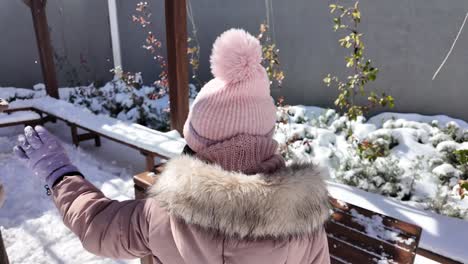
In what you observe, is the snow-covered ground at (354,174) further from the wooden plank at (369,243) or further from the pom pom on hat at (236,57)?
the pom pom on hat at (236,57)

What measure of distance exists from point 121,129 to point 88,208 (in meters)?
3.24

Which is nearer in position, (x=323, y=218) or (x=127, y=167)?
(x=323, y=218)

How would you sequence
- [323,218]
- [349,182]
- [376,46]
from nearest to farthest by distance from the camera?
[323,218] < [349,182] < [376,46]

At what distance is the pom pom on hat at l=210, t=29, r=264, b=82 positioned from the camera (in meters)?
1.03

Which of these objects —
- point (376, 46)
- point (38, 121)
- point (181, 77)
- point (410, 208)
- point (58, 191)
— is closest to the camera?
point (58, 191)

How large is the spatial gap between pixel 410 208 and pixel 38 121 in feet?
17.2

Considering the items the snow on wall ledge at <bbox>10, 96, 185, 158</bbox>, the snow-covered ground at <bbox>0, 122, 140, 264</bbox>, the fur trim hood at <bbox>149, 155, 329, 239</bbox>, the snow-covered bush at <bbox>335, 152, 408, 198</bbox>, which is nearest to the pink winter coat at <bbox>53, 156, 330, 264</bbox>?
→ the fur trim hood at <bbox>149, 155, 329, 239</bbox>

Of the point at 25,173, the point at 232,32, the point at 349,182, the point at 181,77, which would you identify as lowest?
the point at 25,173

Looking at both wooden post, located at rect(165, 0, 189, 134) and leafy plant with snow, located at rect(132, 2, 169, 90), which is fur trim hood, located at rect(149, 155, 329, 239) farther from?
leafy plant with snow, located at rect(132, 2, 169, 90)

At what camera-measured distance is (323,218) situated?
1.06 m

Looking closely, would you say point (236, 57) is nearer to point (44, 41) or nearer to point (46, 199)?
point (46, 199)

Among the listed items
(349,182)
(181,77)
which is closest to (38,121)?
(181,77)

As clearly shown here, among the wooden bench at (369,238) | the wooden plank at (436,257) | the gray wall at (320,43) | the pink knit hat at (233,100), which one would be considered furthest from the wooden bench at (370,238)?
the gray wall at (320,43)

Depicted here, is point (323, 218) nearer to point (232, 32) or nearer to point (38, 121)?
point (232, 32)
